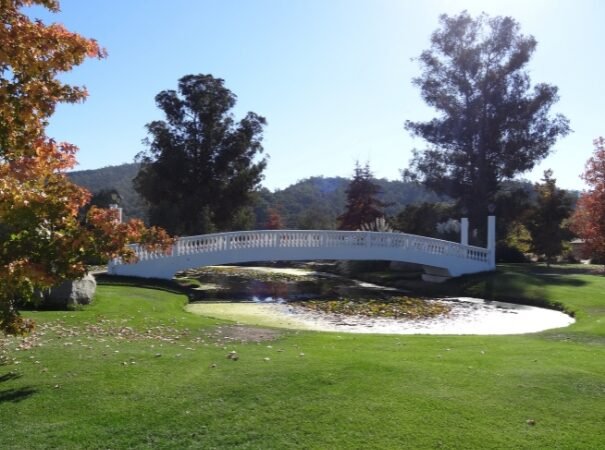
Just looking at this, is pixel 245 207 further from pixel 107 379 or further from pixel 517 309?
pixel 107 379

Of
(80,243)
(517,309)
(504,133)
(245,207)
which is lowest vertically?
(517,309)

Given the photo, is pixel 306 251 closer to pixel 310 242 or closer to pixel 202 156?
pixel 310 242

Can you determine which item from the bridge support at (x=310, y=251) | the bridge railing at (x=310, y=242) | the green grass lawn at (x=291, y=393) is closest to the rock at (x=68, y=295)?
the green grass lawn at (x=291, y=393)

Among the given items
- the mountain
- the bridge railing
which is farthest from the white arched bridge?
the mountain

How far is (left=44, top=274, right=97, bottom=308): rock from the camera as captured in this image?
11609 millimetres

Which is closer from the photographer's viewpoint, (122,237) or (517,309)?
(122,237)

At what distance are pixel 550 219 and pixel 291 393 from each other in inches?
1082

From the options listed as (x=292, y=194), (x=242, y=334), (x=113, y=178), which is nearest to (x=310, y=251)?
(x=242, y=334)

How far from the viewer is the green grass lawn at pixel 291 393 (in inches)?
199

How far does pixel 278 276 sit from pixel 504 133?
16370 millimetres

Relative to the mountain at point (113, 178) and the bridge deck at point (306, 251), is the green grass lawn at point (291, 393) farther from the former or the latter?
the mountain at point (113, 178)

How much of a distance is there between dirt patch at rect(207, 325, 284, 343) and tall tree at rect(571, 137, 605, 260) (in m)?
20.2

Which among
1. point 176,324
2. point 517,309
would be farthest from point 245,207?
point 176,324

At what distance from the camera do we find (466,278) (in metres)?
22.2
